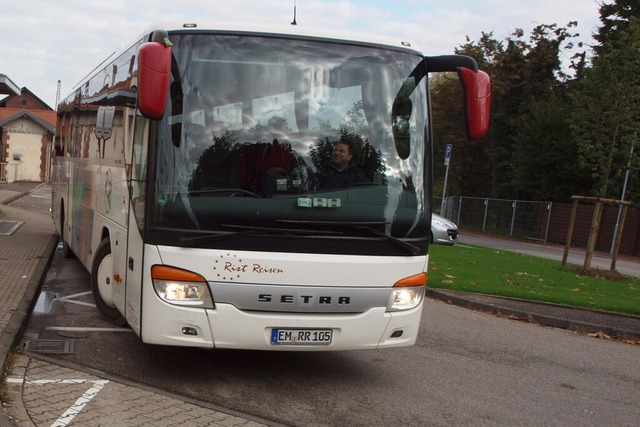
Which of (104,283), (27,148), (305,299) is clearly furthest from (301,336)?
(27,148)

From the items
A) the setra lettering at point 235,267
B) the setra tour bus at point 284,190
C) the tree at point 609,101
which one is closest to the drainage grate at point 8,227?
the setra tour bus at point 284,190

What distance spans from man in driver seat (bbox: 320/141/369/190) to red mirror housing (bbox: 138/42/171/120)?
56.1 inches

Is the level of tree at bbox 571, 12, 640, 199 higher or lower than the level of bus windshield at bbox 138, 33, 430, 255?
higher

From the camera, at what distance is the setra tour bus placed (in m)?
5.98

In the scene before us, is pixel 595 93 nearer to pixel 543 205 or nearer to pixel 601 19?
pixel 543 205

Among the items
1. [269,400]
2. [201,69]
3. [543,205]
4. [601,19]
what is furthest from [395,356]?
[601,19]

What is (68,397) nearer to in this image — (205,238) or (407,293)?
(205,238)

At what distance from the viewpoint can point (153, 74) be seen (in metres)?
5.51

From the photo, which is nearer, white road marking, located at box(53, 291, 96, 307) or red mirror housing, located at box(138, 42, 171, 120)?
red mirror housing, located at box(138, 42, 171, 120)

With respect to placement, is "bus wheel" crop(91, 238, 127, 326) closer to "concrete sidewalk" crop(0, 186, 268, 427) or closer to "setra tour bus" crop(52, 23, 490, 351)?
"concrete sidewalk" crop(0, 186, 268, 427)

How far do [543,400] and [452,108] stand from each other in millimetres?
47118

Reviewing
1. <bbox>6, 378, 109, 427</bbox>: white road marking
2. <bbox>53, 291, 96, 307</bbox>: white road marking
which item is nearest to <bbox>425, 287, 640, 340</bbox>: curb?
<bbox>53, 291, 96, 307</bbox>: white road marking

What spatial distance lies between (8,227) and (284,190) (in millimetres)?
14410

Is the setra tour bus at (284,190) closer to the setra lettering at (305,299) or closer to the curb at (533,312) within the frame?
the setra lettering at (305,299)
